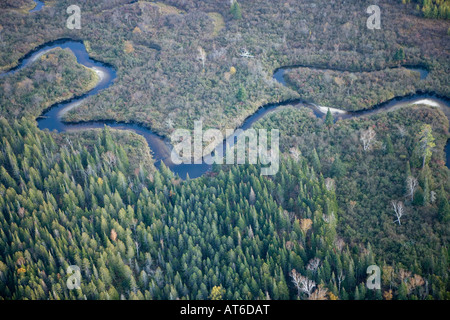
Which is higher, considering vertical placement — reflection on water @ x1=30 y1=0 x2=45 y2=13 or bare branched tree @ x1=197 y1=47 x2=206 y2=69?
reflection on water @ x1=30 y1=0 x2=45 y2=13

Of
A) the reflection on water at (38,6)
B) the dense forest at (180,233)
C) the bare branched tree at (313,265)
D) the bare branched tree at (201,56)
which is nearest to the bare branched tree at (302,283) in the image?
the dense forest at (180,233)

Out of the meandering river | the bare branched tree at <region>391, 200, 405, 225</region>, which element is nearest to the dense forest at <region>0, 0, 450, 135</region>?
the meandering river

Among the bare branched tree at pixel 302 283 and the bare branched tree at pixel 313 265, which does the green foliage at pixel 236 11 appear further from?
the bare branched tree at pixel 302 283

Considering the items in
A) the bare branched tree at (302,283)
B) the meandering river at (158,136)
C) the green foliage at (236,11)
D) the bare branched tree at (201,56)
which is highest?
the green foliage at (236,11)

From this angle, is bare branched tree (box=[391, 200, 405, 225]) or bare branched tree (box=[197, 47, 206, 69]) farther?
bare branched tree (box=[197, 47, 206, 69])

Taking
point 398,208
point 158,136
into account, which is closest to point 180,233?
point 158,136

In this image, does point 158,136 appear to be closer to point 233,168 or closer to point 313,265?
point 233,168

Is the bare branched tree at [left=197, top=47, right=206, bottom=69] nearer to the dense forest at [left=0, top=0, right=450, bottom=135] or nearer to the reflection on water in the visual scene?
the dense forest at [left=0, top=0, right=450, bottom=135]

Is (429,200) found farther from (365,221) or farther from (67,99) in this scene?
(67,99)
